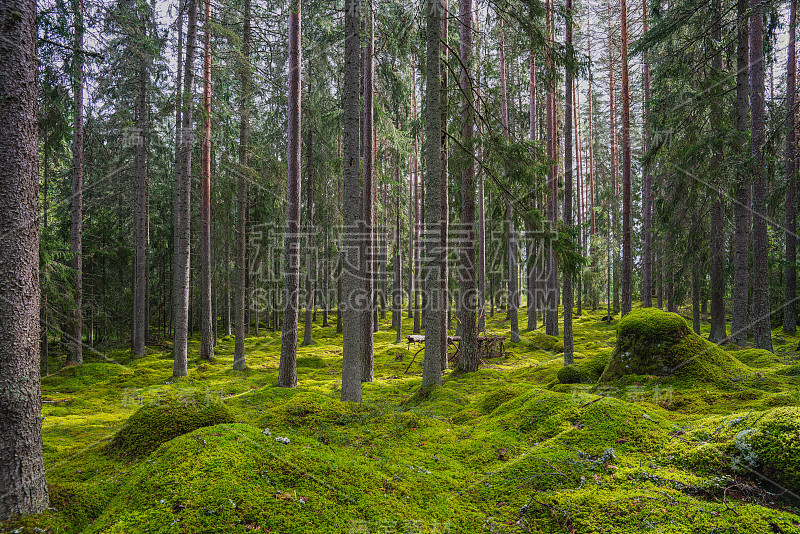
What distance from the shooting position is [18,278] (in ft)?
10.2

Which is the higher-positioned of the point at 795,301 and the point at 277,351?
the point at 795,301

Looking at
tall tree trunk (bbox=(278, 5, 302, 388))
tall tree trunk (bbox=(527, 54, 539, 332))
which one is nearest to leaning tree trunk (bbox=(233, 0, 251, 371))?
tall tree trunk (bbox=(278, 5, 302, 388))

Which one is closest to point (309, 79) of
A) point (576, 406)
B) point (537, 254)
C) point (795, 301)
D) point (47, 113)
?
point (47, 113)

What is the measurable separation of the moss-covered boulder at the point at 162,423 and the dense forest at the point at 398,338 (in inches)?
1.2

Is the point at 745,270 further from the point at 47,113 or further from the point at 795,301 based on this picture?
the point at 47,113

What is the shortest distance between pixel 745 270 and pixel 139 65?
21642 millimetres

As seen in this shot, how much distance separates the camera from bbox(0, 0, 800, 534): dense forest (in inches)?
114

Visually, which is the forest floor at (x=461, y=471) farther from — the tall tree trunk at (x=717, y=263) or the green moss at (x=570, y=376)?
the tall tree trunk at (x=717, y=263)

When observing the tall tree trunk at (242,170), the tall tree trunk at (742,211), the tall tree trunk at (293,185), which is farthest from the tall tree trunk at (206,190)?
the tall tree trunk at (742,211)

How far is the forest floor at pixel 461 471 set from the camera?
8.39 ft

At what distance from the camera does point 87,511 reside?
9.96 feet

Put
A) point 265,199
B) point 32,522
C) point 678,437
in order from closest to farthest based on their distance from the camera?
point 32,522 < point 678,437 < point 265,199

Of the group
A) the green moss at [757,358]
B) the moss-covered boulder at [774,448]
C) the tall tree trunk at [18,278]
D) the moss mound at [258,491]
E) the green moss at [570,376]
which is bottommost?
the green moss at [570,376]

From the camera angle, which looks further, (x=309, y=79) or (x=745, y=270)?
(x=309, y=79)
